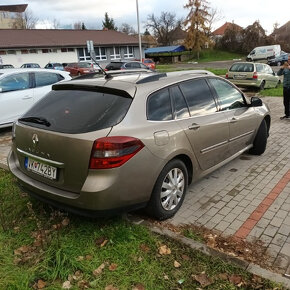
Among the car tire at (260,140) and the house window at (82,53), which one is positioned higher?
the house window at (82,53)

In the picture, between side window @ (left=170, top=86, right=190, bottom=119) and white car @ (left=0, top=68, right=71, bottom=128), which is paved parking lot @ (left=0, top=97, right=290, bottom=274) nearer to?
side window @ (left=170, top=86, right=190, bottom=119)

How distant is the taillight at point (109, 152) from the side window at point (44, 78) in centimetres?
616

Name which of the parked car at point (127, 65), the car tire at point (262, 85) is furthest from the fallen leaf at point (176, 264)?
the parked car at point (127, 65)

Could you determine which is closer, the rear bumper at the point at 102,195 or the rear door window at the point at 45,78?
the rear bumper at the point at 102,195

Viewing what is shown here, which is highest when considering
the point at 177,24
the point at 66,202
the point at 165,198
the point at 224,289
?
the point at 177,24

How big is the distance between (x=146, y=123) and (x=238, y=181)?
2247 mm

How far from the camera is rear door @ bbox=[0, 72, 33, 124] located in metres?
7.54

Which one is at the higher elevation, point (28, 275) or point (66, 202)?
point (66, 202)

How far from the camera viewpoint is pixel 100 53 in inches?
1743

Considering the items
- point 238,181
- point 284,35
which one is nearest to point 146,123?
point 238,181

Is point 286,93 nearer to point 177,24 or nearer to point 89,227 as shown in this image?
point 89,227

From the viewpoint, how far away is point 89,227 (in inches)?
134

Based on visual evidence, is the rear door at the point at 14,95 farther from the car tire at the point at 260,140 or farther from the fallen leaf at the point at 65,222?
the car tire at the point at 260,140

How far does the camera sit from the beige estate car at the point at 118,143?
288 centimetres
